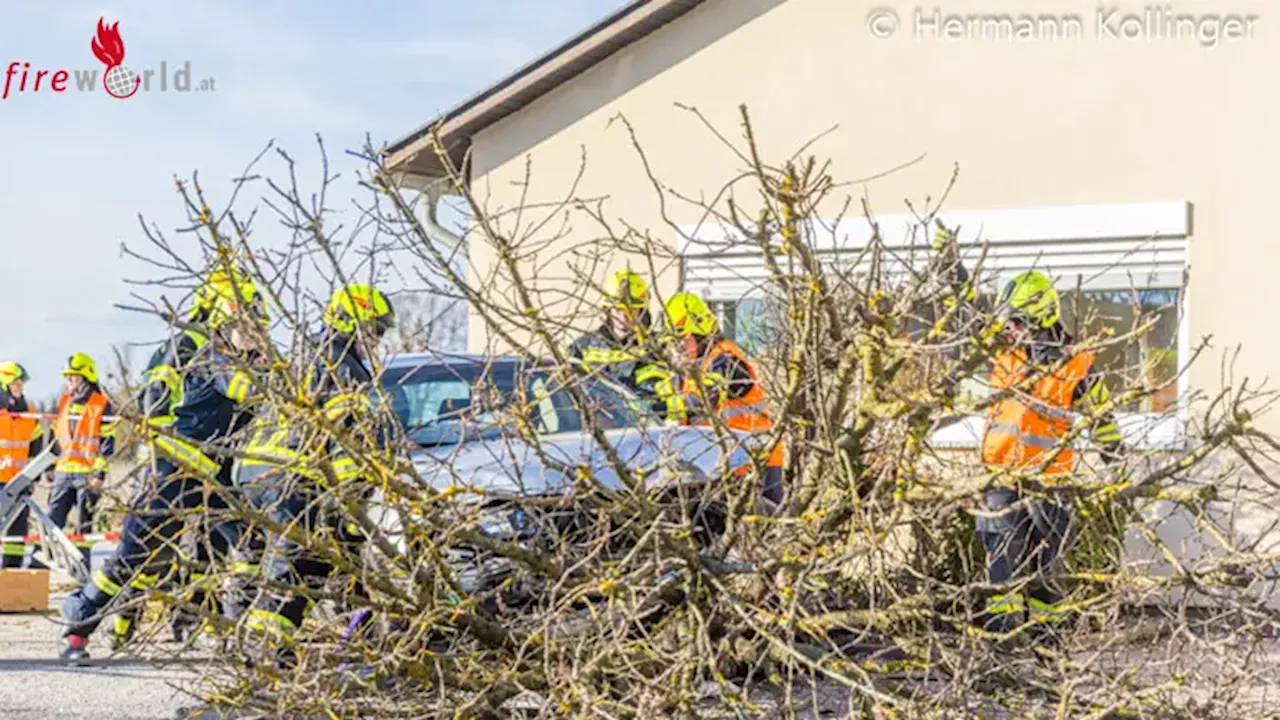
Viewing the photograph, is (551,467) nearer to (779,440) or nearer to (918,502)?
(779,440)

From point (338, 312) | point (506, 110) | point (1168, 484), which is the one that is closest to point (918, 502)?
point (1168, 484)

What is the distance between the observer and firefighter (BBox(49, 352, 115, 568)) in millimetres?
11219

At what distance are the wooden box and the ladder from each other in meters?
0.12

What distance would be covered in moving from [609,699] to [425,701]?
73 centimetres

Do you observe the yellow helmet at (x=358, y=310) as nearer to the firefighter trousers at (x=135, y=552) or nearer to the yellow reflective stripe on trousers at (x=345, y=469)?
the yellow reflective stripe on trousers at (x=345, y=469)

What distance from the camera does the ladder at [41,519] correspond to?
9312mm

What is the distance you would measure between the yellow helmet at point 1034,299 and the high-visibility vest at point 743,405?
32.0 inches

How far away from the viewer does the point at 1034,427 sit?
20.0 feet

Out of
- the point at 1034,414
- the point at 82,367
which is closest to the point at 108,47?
the point at 82,367

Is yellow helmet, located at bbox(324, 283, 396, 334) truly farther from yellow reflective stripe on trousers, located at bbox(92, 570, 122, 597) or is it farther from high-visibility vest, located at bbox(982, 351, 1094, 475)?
yellow reflective stripe on trousers, located at bbox(92, 570, 122, 597)

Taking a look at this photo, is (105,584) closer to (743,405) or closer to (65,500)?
(743,405)

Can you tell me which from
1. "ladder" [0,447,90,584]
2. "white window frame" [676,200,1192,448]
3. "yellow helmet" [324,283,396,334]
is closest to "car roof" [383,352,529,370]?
"yellow helmet" [324,283,396,334]

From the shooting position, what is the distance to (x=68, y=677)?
7430 mm

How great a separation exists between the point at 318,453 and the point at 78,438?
728 centimetres
